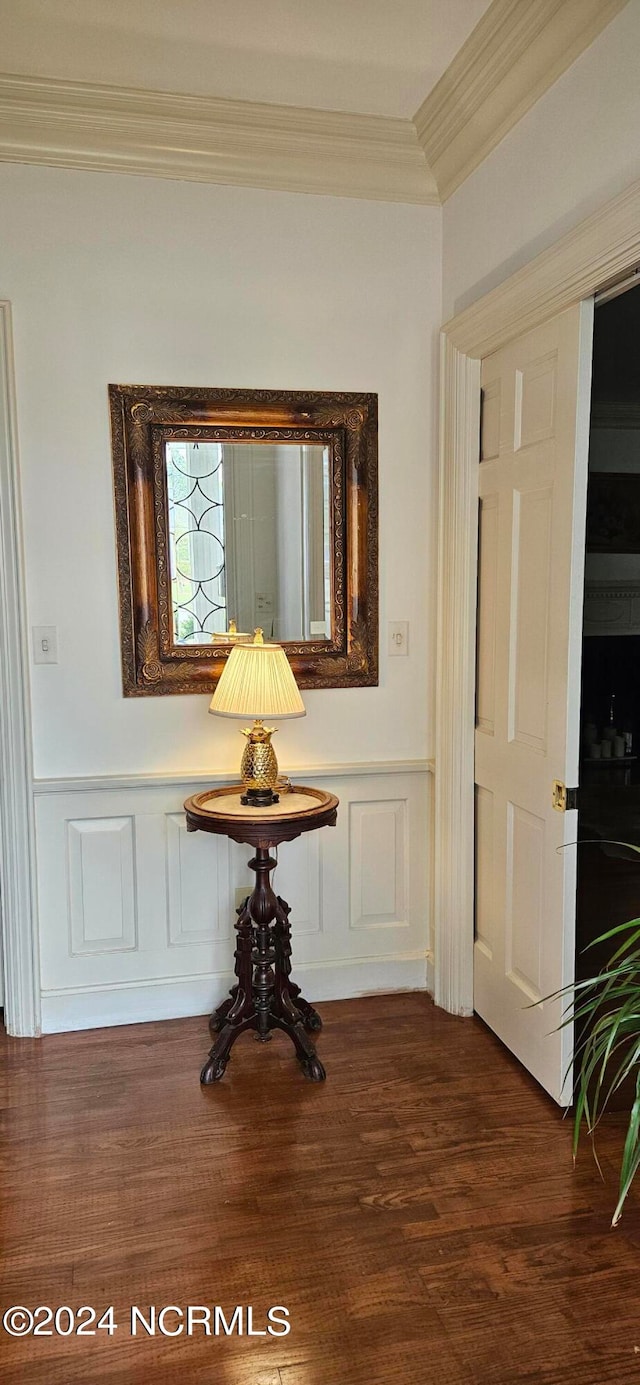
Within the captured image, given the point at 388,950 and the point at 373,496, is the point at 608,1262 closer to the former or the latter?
the point at 388,950

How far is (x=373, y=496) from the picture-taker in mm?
A: 3166

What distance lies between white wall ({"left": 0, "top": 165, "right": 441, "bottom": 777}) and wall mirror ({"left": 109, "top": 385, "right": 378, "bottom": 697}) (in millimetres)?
64

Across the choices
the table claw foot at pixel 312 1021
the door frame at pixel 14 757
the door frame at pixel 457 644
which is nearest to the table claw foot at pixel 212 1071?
the table claw foot at pixel 312 1021

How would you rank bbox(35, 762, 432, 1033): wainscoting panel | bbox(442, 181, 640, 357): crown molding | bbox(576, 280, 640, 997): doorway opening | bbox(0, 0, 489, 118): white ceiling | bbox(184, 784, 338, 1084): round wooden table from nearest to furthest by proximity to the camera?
bbox(442, 181, 640, 357): crown molding → bbox(0, 0, 489, 118): white ceiling → bbox(184, 784, 338, 1084): round wooden table → bbox(35, 762, 432, 1033): wainscoting panel → bbox(576, 280, 640, 997): doorway opening

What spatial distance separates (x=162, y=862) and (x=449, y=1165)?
Answer: 132cm

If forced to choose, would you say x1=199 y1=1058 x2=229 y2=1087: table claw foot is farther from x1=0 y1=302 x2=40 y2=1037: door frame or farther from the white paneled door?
the white paneled door

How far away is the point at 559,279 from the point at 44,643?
1.84m

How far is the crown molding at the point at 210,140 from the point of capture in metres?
2.73

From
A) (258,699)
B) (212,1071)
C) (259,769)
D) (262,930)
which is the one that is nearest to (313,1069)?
(212,1071)

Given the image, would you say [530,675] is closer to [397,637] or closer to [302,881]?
[397,637]

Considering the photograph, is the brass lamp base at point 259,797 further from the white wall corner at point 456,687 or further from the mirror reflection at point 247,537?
the white wall corner at point 456,687

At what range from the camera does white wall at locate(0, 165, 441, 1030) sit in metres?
2.89

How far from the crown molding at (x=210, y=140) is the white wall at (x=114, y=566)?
0.05 meters

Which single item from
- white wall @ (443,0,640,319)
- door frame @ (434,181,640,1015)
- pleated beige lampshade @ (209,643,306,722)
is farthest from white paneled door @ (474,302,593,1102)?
pleated beige lampshade @ (209,643,306,722)
